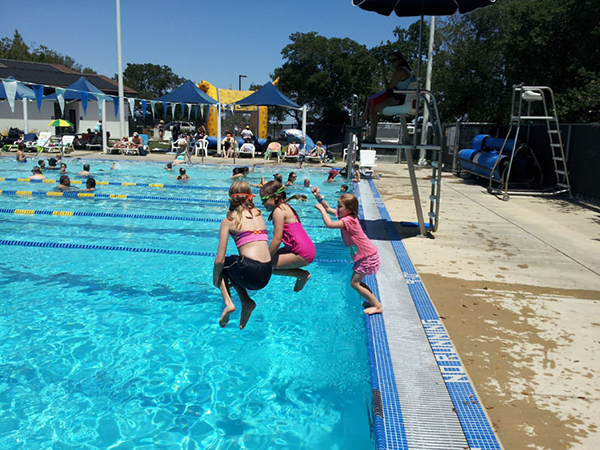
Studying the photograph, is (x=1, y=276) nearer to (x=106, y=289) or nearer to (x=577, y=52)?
(x=106, y=289)

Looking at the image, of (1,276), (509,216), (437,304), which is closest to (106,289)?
(1,276)

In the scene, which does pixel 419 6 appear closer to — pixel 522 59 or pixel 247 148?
pixel 522 59

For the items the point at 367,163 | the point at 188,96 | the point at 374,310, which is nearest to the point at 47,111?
the point at 188,96

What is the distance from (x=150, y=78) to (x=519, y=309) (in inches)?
3008

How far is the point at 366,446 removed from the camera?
3.27 metres

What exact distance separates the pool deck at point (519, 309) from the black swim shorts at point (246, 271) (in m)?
1.23

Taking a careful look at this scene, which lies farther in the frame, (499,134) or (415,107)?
(499,134)

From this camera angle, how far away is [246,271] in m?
3.95

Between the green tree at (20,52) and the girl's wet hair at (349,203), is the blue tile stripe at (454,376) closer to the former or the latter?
the girl's wet hair at (349,203)

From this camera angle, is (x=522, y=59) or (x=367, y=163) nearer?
(x=367, y=163)

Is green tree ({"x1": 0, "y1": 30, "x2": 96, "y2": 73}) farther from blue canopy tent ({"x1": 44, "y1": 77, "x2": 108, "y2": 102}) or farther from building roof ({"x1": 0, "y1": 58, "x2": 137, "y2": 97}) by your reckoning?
blue canopy tent ({"x1": 44, "y1": 77, "x2": 108, "y2": 102})

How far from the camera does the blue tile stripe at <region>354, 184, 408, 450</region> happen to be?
2.79 meters

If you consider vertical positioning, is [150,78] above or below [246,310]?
above

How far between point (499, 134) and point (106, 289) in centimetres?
1519
